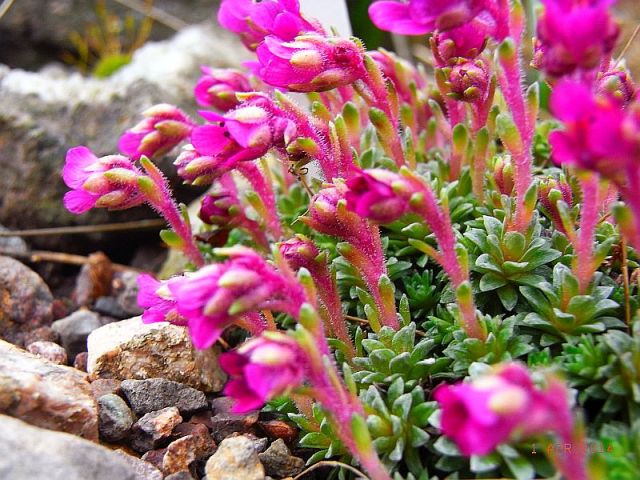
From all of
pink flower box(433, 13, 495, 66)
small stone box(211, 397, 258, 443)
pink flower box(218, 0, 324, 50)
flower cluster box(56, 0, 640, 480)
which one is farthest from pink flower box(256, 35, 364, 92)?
small stone box(211, 397, 258, 443)

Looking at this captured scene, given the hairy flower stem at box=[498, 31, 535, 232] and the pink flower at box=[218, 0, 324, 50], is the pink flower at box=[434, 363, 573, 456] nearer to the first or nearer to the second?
the hairy flower stem at box=[498, 31, 535, 232]

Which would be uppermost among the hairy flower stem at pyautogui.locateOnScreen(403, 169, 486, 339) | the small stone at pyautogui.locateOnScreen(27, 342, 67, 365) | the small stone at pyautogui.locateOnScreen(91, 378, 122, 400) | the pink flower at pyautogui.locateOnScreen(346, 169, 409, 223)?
the pink flower at pyautogui.locateOnScreen(346, 169, 409, 223)

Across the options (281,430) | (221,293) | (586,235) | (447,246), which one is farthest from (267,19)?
(281,430)

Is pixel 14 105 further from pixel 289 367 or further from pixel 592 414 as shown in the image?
pixel 592 414

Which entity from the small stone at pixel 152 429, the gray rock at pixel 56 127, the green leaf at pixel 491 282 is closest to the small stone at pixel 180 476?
the small stone at pixel 152 429

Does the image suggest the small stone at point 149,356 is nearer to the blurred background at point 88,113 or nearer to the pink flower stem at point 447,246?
the pink flower stem at point 447,246

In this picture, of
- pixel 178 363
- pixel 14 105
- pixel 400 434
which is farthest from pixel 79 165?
pixel 14 105
